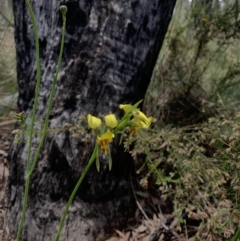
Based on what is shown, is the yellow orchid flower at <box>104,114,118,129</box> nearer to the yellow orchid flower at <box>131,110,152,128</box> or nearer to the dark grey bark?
the yellow orchid flower at <box>131,110,152,128</box>

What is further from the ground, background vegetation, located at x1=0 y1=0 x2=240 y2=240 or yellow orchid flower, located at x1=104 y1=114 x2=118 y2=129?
yellow orchid flower, located at x1=104 y1=114 x2=118 y2=129

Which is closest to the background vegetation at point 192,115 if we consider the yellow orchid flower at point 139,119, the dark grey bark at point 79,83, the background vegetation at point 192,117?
the background vegetation at point 192,117

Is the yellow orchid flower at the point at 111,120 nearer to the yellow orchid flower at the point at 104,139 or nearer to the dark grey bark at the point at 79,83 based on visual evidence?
the yellow orchid flower at the point at 104,139

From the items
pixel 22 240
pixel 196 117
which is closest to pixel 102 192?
pixel 22 240

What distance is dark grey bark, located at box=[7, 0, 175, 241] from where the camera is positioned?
155 centimetres

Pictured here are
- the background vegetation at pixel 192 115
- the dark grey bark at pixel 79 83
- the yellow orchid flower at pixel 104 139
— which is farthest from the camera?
the background vegetation at pixel 192 115

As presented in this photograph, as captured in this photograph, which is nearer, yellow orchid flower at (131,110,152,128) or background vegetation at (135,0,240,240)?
yellow orchid flower at (131,110,152,128)

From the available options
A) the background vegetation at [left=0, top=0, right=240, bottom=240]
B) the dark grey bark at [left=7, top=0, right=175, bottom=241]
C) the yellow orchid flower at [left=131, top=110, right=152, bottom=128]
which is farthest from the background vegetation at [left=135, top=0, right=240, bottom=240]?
the yellow orchid flower at [left=131, top=110, right=152, bottom=128]

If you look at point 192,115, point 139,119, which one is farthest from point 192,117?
point 139,119

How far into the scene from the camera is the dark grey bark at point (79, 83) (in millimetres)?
1551

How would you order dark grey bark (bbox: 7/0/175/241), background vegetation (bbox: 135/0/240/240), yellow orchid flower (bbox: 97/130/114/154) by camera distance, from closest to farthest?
yellow orchid flower (bbox: 97/130/114/154) → dark grey bark (bbox: 7/0/175/241) → background vegetation (bbox: 135/0/240/240)

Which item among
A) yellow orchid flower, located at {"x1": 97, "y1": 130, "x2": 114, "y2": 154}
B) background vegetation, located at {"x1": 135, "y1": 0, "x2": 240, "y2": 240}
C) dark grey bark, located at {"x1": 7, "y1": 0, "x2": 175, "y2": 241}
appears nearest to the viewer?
yellow orchid flower, located at {"x1": 97, "y1": 130, "x2": 114, "y2": 154}

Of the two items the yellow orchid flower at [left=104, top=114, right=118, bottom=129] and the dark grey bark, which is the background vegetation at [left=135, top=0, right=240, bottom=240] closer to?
the dark grey bark

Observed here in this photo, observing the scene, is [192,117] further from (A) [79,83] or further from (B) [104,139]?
(B) [104,139]
